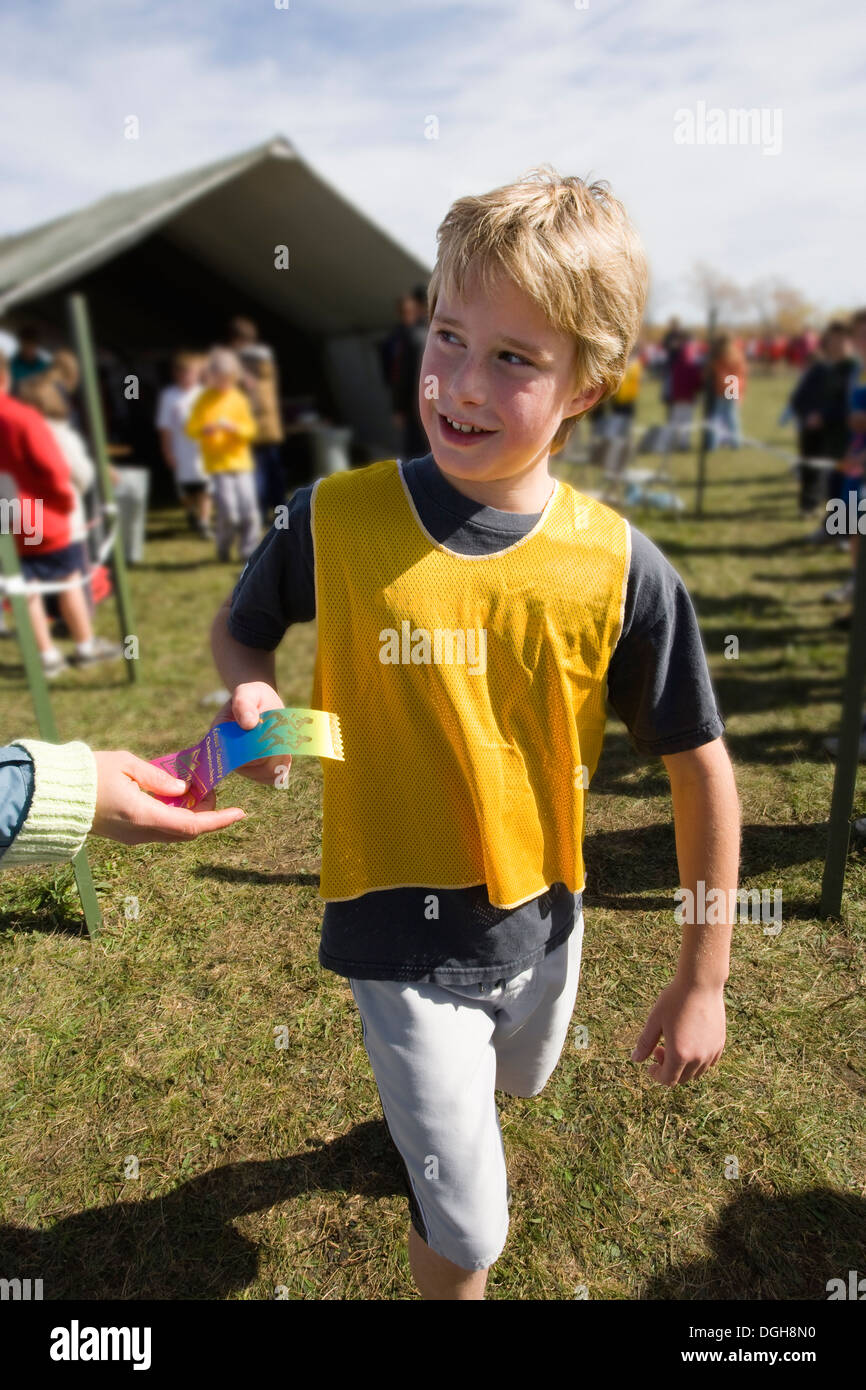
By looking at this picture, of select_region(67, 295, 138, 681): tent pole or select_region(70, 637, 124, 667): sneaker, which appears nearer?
select_region(67, 295, 138, 681): tent pole

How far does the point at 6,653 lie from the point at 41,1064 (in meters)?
4.69

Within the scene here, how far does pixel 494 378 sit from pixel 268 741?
631 millimetres

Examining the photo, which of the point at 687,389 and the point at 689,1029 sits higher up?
the point at 687,389

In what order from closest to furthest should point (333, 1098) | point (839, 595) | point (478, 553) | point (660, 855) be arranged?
1. point (478, 553)
2. point (333, 1098)
3. point (660, 855)
4. point (839, 595)

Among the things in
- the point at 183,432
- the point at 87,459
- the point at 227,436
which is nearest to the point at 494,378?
the point at 87,459

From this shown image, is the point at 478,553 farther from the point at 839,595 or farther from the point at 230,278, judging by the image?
the point at 230,278

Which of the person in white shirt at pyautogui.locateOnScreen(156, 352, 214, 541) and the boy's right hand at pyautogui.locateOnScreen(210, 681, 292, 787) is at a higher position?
the person in white shirt at pyautogui.locateOnScreen(156, 352, 214, 541)

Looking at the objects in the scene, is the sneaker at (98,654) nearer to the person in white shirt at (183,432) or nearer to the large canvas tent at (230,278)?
the person in white shirt at (183,432)

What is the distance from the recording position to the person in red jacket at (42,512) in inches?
227

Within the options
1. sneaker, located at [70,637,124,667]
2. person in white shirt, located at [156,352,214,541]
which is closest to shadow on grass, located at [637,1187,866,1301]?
sneaker, located at [70,637,124,667]

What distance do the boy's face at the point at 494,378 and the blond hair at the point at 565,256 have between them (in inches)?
0.9

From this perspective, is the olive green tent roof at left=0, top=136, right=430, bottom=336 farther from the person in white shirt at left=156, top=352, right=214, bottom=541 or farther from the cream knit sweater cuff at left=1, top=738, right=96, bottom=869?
the cream knit sweater cuff at left=1, top=738, right=96, bottom=869

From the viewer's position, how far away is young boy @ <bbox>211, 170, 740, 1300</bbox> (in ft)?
Result: 4.57

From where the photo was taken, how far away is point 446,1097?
4.91 feet
